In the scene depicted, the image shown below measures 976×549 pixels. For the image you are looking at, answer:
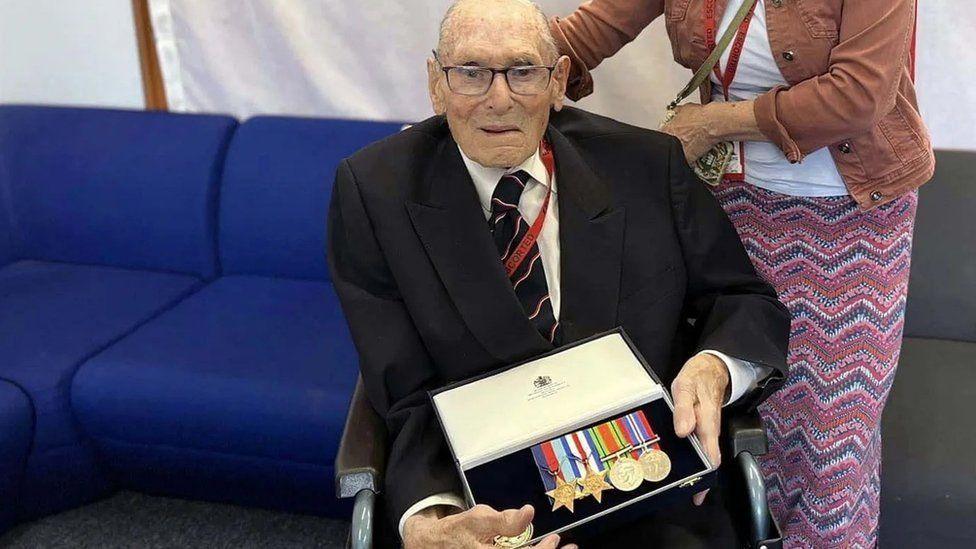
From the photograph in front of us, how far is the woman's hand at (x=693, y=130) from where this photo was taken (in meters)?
1.62

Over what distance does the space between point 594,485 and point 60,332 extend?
1746mm

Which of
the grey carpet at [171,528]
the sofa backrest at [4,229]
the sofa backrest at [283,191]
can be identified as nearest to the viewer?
the grey carpet at [171,528]

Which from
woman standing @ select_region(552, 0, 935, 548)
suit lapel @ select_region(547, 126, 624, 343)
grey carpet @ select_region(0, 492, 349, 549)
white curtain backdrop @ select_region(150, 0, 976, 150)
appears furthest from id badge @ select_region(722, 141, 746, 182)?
grey carpet @ select_region(0, 492, 349, 549)

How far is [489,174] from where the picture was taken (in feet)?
5.17

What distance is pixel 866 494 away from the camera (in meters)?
1.73

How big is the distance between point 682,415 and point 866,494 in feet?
2.11

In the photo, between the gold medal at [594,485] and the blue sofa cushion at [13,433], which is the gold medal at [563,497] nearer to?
the gold medal at [594,485]

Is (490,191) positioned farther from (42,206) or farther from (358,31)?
(42,206)

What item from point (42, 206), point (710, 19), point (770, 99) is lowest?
point (42, 206)

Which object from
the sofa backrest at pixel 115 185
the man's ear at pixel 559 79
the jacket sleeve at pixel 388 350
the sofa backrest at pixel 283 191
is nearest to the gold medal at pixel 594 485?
the jacket sleeve at pixel 388 350

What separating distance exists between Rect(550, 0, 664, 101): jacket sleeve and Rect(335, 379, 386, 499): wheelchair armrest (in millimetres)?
765

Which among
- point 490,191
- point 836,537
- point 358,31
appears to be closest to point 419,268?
point 490,191

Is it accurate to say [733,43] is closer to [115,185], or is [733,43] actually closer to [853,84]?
[853,84]

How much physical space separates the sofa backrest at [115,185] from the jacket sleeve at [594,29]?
134 centimetres
